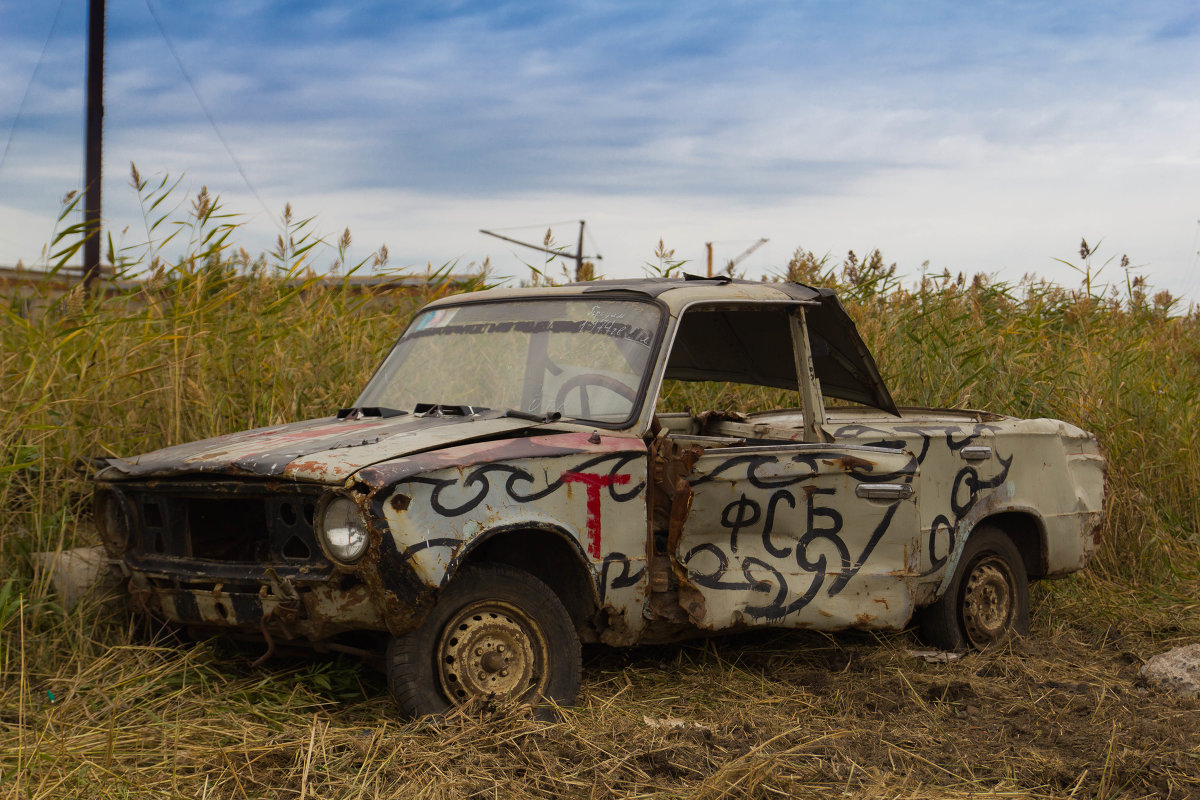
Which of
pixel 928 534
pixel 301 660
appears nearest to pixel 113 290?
pixel 301 660

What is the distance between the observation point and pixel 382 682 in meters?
4.61

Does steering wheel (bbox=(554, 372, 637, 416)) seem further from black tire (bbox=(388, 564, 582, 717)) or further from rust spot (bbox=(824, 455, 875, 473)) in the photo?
rust spot (bbox=(824, 455, 875, 473))

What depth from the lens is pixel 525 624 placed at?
163 inches

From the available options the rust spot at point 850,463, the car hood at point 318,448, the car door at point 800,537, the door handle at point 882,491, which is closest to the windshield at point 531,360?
the car hood at point 318,448

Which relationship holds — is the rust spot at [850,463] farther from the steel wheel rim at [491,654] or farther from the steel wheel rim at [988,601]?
the steel wheel rim at [491,654]

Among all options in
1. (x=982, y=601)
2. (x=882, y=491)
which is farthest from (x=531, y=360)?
(x=982, y=601)

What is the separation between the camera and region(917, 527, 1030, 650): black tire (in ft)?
18.4

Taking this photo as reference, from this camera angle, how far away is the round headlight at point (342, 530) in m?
3.76

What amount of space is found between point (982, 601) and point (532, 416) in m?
2.70

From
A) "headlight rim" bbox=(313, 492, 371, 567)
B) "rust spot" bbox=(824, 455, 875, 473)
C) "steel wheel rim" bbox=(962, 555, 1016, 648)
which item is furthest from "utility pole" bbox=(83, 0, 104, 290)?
"steel wheel rim" bbox=(962, 555, 1016, 648)

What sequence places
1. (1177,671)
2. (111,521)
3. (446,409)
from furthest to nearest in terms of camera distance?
(1177,671)
(446,409)
(111,521)

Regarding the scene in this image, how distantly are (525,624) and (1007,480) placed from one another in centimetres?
278

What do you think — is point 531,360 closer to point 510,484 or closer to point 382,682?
point 510,484

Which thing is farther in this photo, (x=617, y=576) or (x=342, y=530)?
(x=617, y=576)
